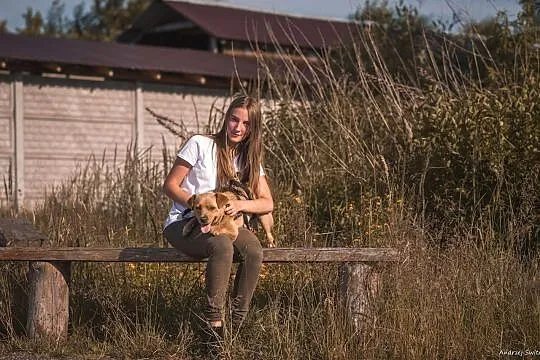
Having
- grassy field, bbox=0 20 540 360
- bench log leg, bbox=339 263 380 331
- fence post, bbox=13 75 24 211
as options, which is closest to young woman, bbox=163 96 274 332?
grassy field, bbox=0 20 540 360

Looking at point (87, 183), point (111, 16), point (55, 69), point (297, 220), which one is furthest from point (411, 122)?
point (111, 16)

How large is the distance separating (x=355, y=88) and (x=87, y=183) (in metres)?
2.76

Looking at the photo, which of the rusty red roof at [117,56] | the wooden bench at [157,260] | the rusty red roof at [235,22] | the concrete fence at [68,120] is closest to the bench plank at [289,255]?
the wooden bench at [157,260]

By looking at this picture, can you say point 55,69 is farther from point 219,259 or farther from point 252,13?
point 219,259

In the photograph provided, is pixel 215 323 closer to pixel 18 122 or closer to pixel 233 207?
pixel 233 207

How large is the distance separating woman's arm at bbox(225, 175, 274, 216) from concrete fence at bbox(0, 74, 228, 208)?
30.5ft

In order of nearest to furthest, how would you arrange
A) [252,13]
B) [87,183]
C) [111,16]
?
[87,183]
[252,13]
[111,16]

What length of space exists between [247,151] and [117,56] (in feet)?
36.2

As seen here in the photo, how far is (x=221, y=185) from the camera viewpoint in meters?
6.02

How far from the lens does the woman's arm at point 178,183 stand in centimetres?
584

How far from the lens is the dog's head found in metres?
5.56

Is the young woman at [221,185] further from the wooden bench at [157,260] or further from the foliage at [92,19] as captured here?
the foliage at [92,19]

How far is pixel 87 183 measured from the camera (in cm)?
952

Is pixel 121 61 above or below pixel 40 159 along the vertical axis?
above
